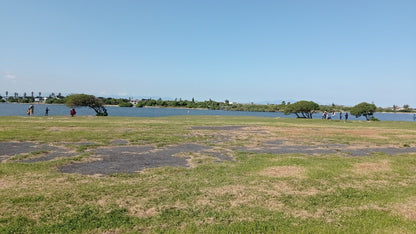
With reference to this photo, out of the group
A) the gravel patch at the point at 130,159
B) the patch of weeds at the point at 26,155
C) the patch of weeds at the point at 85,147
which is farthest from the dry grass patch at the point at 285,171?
the patch of weeds at the point at 26,155

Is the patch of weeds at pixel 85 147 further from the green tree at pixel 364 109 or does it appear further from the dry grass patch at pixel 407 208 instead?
the green tree at pixel 364 109

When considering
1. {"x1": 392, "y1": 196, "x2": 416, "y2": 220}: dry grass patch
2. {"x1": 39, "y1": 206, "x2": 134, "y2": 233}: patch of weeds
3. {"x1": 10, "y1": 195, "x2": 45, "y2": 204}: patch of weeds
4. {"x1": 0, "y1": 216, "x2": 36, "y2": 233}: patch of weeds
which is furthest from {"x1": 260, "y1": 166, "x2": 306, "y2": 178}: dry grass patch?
{"x1": 0, "y1": 216, "x2": 36, "y2": 233}: patch of weeds

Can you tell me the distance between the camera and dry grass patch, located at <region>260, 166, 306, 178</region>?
1130 centimetres

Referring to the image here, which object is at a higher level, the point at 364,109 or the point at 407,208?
the point at 364,109

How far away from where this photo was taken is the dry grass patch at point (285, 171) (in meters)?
11.3

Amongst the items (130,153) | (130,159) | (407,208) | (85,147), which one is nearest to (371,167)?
(407,208)

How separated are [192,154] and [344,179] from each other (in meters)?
7.73

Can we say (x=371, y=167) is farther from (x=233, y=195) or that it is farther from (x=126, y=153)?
(x=126, y=153)

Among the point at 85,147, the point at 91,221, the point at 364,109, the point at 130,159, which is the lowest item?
the point at 91,221

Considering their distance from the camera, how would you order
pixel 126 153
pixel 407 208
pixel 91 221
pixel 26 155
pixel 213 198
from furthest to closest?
pixel 126 153, pixel 26 155, pixel 213 198, pixel 407 208, pixel 91 221

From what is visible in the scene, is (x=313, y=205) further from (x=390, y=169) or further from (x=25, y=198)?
(x=25, y=198)

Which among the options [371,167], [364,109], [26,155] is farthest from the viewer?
[364,109]

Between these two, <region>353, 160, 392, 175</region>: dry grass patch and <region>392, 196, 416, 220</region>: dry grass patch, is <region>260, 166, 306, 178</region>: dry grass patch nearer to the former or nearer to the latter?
<region>353, 160, 392, 175</region>: dry grass patch

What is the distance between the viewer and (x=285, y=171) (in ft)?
39.0
